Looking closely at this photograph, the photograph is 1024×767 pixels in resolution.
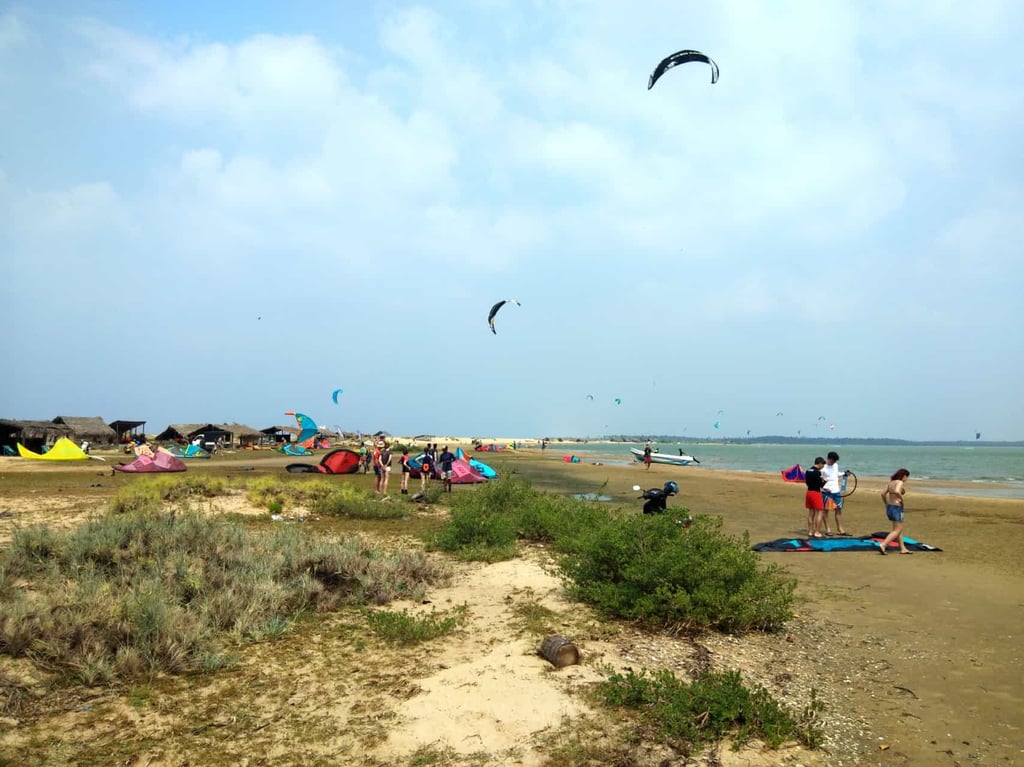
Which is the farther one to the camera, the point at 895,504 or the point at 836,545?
the point at 836,545

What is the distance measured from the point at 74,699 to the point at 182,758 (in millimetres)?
1366

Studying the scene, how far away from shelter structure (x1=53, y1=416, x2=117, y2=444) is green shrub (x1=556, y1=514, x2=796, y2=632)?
173ft

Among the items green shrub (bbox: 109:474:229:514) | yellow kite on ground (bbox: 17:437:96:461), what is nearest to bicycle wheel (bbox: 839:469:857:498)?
green shrub (bbox: 109:474:229:514)

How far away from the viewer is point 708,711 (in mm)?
4461

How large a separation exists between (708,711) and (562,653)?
140 centimetres

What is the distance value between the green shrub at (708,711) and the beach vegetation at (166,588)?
363cm

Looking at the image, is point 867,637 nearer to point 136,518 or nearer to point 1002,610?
point 1002,610

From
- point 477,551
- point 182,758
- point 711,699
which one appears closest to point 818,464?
point 477,551

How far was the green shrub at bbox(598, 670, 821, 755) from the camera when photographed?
4.29m

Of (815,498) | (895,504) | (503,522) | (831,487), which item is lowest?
(503,522)

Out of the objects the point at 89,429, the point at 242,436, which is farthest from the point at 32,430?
the point at 242,436

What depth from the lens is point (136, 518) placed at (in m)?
9.05

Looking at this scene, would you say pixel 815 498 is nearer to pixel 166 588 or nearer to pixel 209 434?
pixel 166 588

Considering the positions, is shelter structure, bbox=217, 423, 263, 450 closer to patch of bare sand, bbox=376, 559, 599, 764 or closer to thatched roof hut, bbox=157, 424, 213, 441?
thatched roof hut, bbox=157, 424, 213, 441
